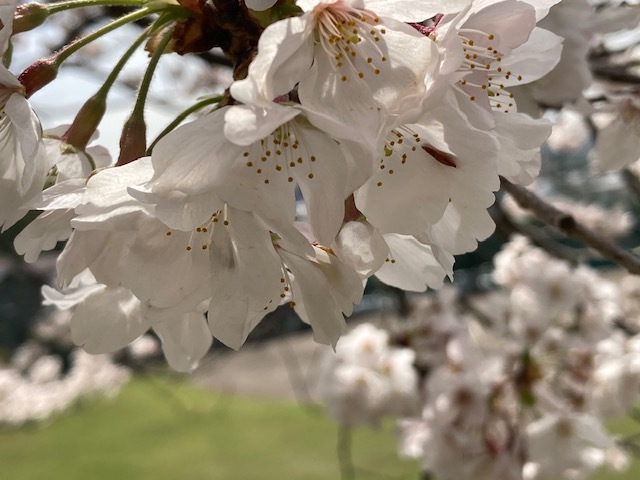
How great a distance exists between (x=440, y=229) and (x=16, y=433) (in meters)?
6.58

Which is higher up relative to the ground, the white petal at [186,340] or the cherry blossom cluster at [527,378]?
the white petal at [186,340]

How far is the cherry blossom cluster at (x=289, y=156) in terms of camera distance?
41 cm

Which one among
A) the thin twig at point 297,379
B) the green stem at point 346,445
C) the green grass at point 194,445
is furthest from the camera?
the green grass at point 194,445

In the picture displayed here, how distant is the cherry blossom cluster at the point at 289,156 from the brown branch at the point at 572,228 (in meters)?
0.27

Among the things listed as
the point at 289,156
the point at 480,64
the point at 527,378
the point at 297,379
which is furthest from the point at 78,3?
the point at 297,379

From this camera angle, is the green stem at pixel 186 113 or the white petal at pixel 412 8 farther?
the green stem at pixel 186 113

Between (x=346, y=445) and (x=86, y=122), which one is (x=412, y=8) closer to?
(x=86, y=122)

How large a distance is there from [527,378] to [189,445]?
166 inches

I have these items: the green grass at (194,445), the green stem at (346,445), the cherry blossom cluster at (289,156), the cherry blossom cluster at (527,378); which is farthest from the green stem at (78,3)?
the green grass at (194,445)

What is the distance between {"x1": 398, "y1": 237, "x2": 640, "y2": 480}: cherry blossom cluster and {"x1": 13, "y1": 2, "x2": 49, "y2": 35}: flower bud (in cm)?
122

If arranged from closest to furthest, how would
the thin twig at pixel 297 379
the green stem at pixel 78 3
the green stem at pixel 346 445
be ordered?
the green stem at pixel 78 3 → the green stem at pixel 346 445 → the thin twig at pixel 297 379

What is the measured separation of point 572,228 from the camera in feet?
2.58

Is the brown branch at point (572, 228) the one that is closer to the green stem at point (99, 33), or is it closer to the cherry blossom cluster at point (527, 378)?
the green stem at point (99, 33)

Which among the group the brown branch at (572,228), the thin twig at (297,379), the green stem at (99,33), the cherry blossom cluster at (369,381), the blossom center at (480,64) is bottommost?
the thin twig at (297,379)
